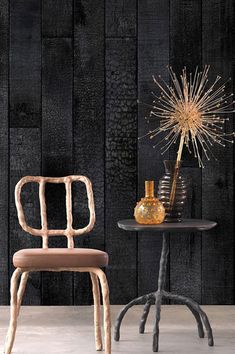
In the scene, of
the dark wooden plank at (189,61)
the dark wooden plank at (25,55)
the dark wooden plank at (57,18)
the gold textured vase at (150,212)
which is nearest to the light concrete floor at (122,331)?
the dark wooden plank at (189,61)

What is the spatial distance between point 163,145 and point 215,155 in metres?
0.30

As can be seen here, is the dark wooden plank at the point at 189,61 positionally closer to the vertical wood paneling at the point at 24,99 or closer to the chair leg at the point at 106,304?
the vertical wood paneling at the point at 24,99

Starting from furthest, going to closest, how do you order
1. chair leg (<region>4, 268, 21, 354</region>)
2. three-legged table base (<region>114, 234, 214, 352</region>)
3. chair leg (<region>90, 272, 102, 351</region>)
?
three-legged table base (<region>114, 234, 214, 352</region>), chair leg (<region>90, 272, 102, 351</region>), chair leg (<region>4, 268, 21, 354</region>)

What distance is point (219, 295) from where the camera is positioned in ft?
13.8

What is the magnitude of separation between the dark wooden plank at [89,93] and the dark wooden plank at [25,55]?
8.3 inches

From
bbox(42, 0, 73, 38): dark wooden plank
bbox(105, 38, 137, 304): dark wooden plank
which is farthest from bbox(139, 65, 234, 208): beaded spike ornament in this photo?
bbox(42, 0, 73, 38): dark wooden plank

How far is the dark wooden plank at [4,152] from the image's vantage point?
415 centimetres

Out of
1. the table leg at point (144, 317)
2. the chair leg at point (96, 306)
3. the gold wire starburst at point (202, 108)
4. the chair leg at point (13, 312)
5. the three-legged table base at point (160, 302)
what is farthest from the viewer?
the gold wire starburst at point (202, 108)

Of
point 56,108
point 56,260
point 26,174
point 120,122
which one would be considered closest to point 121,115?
point 120,122

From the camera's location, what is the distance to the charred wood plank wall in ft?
13.6

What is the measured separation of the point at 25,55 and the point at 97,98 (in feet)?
1.53

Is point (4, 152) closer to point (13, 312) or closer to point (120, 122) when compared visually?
point (120, 122)

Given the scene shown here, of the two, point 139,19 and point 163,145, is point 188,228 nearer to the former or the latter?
point 163,145

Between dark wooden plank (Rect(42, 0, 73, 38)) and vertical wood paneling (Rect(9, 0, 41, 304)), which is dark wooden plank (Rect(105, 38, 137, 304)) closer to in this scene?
dark wooden plank (Rect(42, 0, 73, 38))
